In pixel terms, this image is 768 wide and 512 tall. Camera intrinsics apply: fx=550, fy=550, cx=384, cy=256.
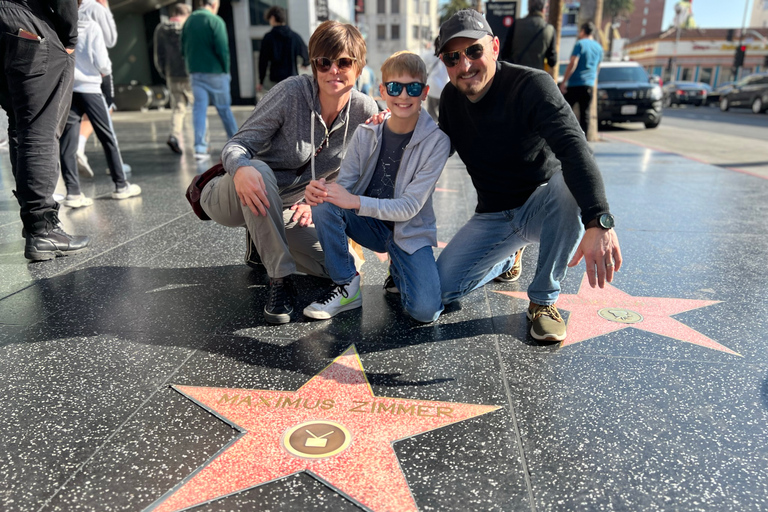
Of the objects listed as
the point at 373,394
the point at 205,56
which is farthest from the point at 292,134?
the point at 205,56

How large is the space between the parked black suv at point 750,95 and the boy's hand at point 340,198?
24767 millimetres

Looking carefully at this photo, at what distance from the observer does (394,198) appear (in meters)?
Answer: 2.60

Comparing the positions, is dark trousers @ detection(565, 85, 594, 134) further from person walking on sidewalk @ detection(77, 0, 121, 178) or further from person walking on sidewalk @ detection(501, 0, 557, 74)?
person walking on sidewalk @ detection(77, 0, 121, 178)

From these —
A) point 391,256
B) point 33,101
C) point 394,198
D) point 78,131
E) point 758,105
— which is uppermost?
point 33,101

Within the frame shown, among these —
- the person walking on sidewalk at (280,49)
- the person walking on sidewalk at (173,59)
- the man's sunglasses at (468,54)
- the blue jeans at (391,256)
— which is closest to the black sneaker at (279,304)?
the blue jeans at (391,256)

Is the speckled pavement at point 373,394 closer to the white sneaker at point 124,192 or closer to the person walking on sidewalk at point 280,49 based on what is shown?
the white sneaker at point 124,192

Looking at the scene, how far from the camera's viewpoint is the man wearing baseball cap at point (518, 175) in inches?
85.2

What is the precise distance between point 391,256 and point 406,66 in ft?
2.95

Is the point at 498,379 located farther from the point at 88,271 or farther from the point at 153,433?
the point at 88,271

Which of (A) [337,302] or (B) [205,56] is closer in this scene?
(A) [337,302]

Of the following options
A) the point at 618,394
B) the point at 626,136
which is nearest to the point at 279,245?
the point at 618,394

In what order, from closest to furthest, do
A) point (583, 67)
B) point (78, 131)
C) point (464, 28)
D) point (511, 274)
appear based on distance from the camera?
1. point (464, 28)
2. point (511, 274)
3. point (78, 131)
4. point (583, 67)

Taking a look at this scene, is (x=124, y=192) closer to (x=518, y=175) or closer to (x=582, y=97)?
(x=518, y=175)

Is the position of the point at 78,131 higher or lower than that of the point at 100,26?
lower
